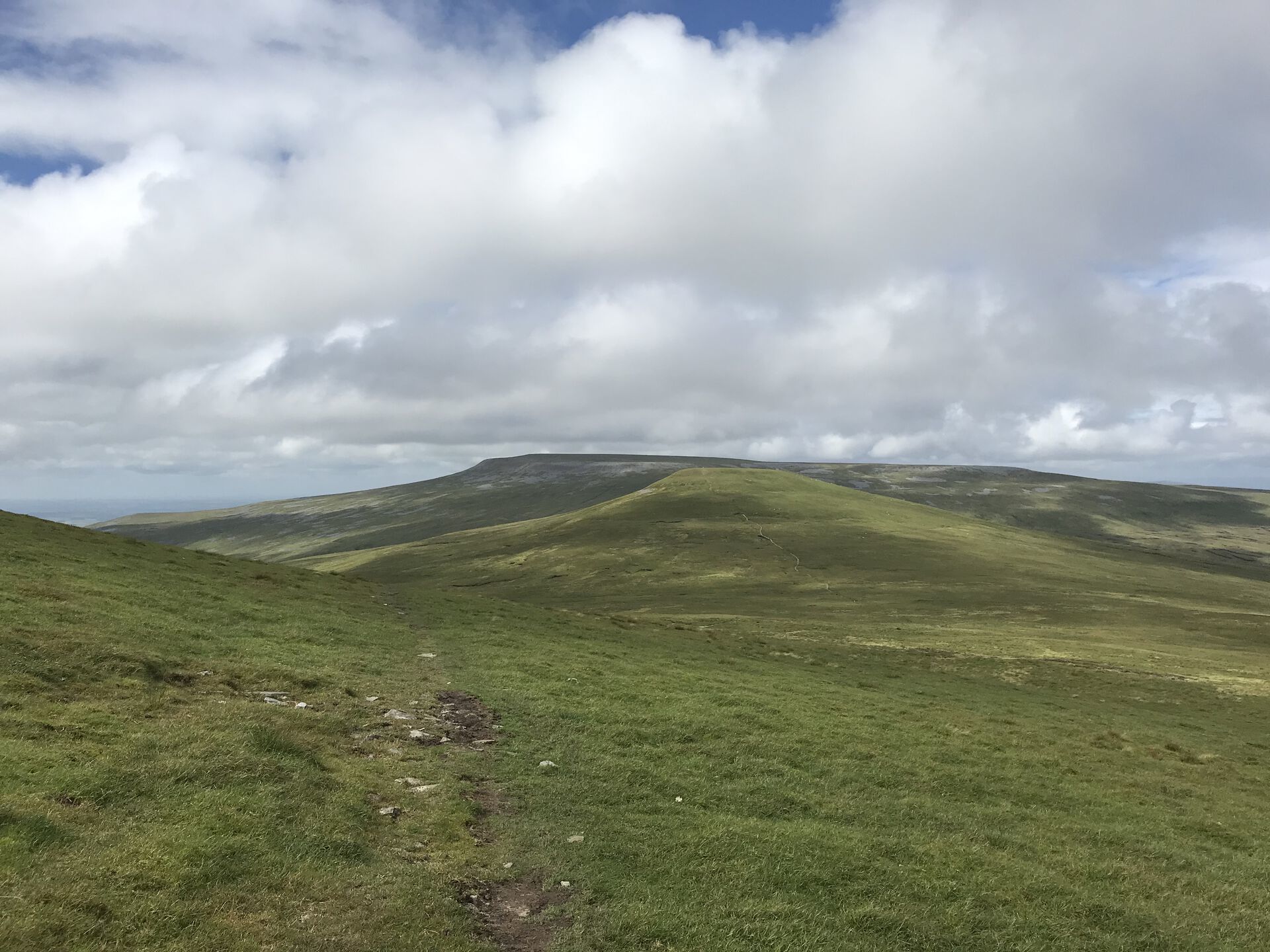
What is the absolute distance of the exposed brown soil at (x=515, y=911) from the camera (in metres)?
14.1

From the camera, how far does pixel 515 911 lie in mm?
15250

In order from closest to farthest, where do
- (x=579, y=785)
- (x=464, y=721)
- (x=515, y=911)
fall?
1. (x=515, y=911)
2. (x=579, y=785)
3. (x=464, y=721)

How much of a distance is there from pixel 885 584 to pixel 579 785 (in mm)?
111206

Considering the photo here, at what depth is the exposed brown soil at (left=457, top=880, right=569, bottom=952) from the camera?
14125mm

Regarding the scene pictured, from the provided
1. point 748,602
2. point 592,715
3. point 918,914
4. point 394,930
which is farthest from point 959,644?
point 394,930

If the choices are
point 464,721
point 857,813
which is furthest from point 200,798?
point 857,813

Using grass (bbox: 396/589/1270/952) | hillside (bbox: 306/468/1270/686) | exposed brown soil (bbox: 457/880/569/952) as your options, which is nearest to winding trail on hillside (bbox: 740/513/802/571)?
hillside (bbox: 306/468/1270/686)

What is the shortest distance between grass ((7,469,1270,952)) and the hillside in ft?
69.3

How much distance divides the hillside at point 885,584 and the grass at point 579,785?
69.3 ft

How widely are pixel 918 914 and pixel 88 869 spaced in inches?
674

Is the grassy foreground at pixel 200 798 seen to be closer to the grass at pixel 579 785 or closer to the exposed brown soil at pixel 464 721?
the grass at pixel 579 785

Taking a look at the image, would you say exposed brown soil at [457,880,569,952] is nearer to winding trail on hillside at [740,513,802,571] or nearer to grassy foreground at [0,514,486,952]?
grassy foreground at [0,514,486,952]

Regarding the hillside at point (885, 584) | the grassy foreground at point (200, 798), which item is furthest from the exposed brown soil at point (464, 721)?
the hillside at point (885, 584)

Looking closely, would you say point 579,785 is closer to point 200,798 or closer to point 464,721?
point 464,721
